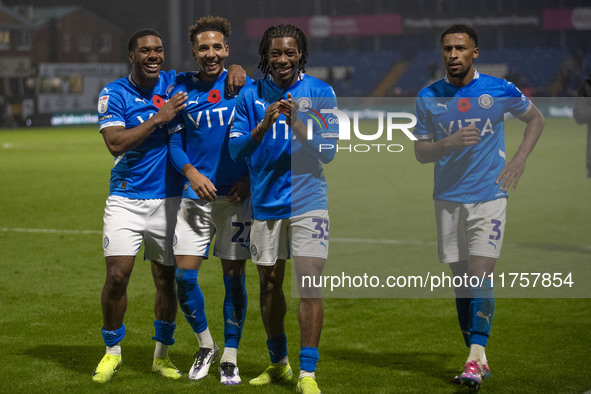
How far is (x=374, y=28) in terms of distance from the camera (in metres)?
52.6

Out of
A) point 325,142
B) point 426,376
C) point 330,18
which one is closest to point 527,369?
point 426,376

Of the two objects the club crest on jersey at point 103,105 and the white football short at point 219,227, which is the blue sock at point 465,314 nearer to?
the white football short at point 219,227

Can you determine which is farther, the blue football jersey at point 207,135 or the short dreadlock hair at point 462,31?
the blue football jersey at point 207,135

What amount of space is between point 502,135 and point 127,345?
2.79m

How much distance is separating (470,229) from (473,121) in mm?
586

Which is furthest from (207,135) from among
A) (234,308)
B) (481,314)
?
(481,314)

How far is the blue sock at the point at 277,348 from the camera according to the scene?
194 inches

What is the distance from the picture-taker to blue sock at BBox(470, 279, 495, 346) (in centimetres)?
482

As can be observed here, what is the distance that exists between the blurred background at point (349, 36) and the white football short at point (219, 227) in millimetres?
40721

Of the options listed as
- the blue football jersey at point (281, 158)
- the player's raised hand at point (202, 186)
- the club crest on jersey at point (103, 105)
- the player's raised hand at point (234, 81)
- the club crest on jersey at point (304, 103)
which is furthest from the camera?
the club crest on jersey at point (103, 105)

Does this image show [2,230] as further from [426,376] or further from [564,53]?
[564,53]

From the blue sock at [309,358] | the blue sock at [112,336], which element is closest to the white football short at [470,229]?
the blue sock at [309,358]

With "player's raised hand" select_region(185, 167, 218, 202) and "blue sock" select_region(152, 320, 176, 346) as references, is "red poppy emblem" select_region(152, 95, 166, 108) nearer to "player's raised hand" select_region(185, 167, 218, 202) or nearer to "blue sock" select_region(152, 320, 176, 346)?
"player's raised hand" select_region(185, 167, 218, 202)

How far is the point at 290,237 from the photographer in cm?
472
